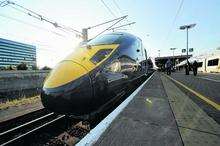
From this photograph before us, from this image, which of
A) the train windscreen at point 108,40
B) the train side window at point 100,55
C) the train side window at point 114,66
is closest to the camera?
the train side window at point 100,55

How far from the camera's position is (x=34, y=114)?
7.63 meters

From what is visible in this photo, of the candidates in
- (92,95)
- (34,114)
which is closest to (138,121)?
(92,95)

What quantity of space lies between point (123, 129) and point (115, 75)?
10.4 feet

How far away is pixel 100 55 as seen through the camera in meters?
5.79

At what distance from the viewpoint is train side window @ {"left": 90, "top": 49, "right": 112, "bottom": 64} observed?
547 cm

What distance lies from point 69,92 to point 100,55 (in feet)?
5.11

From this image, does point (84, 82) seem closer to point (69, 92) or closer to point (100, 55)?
point (69, 92)

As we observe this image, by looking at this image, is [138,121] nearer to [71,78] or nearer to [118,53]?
[71,78]

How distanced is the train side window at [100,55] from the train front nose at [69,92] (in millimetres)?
572

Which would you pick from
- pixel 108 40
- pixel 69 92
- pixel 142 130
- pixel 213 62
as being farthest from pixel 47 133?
pixel 213 62

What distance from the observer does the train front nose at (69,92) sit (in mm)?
4625

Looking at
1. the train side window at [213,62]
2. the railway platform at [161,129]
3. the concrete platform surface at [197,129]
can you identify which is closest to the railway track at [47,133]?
the railway platform at [161,129]

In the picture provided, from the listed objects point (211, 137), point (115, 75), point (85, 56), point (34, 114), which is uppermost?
point (85, 56)

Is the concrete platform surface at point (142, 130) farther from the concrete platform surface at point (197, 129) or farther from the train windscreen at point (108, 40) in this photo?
the train windscreen at point (108, 40)
